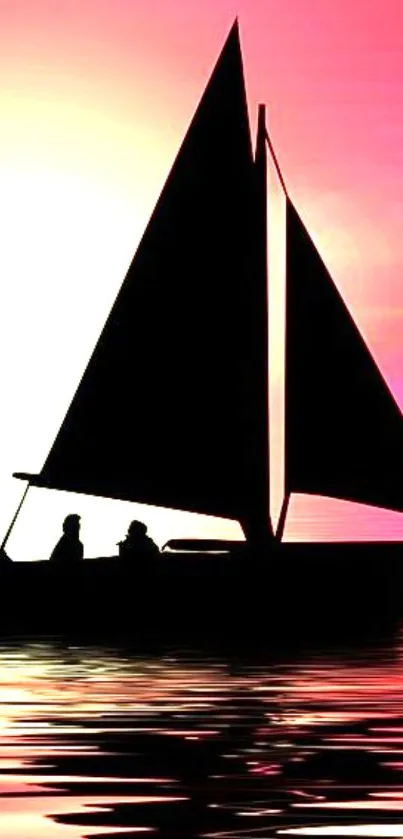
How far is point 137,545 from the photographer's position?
28.7 metres

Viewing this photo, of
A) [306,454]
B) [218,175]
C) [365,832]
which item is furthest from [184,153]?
[365,832]

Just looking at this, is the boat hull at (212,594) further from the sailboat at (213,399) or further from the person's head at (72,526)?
the person's head at (72,526)

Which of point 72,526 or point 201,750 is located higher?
point 72,526

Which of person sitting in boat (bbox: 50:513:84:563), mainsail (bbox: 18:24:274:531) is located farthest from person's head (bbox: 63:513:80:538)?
mainsail (bbox: 18:24:274:531)

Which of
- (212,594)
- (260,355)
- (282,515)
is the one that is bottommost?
(212,594)

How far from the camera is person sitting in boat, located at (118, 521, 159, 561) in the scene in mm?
28703

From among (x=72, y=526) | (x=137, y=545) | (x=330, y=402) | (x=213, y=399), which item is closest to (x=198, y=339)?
(x=213, y=399)

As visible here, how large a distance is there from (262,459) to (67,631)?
12.4ft

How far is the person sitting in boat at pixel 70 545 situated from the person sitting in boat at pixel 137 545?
599 mm

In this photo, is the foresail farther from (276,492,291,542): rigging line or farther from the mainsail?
the mainsail

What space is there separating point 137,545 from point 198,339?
168 inches

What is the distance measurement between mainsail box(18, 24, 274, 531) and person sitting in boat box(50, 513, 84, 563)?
2929 millimetres

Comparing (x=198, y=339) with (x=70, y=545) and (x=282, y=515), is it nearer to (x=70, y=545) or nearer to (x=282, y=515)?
(x=282, y=515)

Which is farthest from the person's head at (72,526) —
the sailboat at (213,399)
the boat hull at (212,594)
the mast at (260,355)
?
the mast at (260,355)
